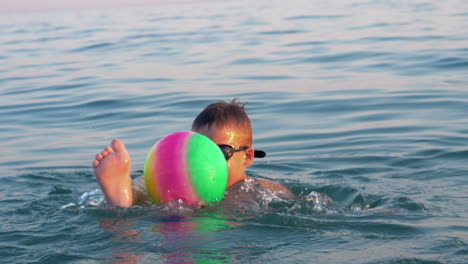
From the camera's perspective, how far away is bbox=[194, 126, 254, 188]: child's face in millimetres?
5855

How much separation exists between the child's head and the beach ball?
1.72 feet

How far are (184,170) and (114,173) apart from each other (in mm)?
512

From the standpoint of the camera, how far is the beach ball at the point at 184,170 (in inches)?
205

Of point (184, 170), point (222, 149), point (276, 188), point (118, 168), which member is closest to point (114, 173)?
point (118, 168)

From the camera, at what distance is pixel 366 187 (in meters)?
6.73

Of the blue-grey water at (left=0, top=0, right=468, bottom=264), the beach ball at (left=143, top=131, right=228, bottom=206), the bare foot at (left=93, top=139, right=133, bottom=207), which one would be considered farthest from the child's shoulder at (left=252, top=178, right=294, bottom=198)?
the bare foot at (left=93, top=139, right=133, bottom=207)

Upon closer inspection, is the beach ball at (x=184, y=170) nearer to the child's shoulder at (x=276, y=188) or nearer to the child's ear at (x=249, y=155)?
the child's ear at (x=249, y=155)

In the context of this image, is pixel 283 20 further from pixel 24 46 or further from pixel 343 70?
pixel 343 70

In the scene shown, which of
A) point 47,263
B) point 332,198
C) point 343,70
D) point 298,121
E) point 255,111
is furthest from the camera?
point 343,70

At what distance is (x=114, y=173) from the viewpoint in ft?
17.3

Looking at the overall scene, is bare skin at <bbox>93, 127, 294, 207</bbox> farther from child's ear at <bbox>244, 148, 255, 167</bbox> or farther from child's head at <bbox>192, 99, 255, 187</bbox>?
child's ear at <bbox>244, 148, 255, 167</bbox>

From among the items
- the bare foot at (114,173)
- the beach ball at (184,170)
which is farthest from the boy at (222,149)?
the beach ball at (184,170)

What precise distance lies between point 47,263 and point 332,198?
9.62 ft

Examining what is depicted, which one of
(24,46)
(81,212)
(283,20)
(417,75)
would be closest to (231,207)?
(81,212)
